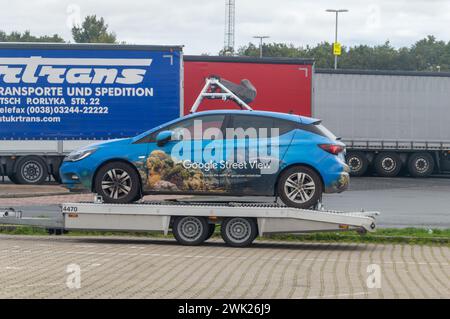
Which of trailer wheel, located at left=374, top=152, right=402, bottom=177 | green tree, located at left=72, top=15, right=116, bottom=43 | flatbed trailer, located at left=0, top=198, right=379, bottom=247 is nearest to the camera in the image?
flatbed trailer, located at left=0, top=198, right=379, bottom=247

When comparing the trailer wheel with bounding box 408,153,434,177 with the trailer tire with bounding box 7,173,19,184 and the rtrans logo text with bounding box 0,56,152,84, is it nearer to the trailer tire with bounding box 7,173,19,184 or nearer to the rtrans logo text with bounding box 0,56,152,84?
the rtrans logo text with bounding box 0,56,152,84

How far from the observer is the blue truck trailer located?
2745 centimetres

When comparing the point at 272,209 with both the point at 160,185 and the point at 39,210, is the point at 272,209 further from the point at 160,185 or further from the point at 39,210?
the point at 39,210

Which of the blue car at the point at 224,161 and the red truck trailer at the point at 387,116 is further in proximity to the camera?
the red truck trailer at the point at 387,116

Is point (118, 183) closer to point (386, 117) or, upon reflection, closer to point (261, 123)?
point (261, 123)

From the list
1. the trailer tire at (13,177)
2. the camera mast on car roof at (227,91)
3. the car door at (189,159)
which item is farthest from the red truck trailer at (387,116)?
the car door at (189,159)

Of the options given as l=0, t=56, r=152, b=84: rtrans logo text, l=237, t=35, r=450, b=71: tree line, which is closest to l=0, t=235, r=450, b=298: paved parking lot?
l=0, t=56, r=152, b=84: rtrans logo text

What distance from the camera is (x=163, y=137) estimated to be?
15.7 metres

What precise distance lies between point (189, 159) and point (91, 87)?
12.3 metres

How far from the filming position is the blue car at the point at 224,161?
51.3 ft

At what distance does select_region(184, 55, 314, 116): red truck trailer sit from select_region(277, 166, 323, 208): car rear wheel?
1591 cm

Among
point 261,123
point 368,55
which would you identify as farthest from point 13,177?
point 368,55

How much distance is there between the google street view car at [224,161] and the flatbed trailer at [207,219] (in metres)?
0.28

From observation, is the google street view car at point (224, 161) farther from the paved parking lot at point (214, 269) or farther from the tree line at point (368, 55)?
the tree line at point (368, 55)
